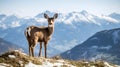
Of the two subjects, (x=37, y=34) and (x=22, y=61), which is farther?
(x=37, y=34)

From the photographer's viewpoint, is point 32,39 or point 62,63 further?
point 32,39

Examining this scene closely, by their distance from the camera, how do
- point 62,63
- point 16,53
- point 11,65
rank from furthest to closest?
point 62,63, point 16,53, point 11,65

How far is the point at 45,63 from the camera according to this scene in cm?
2058

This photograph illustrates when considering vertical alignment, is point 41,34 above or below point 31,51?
above

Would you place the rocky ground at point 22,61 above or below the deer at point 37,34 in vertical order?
below

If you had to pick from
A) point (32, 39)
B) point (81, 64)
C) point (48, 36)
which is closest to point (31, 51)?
point (32, 39)

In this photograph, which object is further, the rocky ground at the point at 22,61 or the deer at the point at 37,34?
the deer at the point at 37,34

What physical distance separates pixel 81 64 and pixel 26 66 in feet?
19.0

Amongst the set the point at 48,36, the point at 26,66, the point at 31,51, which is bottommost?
the point at 26,66

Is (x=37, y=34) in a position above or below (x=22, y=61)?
above

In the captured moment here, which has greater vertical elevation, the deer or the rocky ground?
the deer

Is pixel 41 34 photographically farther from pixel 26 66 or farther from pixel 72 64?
pixel 26 66

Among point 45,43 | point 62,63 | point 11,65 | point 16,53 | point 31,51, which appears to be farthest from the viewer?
point 45,43

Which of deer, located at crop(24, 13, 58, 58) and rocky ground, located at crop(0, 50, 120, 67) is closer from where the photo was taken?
rocky ground, located at crop(0, 50, 120, 67)
